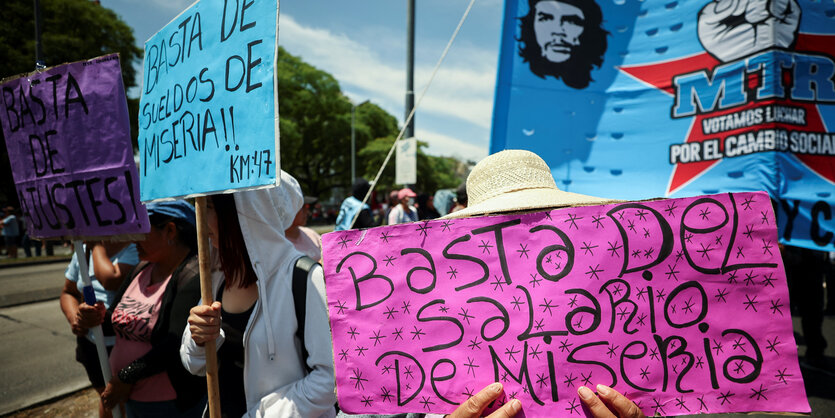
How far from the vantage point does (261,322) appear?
1483 millimetres

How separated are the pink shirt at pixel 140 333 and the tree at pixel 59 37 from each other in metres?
18.2

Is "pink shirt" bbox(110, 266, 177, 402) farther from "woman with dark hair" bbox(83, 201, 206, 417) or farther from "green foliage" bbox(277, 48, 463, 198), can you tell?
"green foliage" bbox(277, 48, 463, 198)

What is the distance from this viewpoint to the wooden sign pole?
139 cm

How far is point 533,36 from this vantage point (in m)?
2.36

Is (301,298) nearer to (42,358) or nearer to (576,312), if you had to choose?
(576,312)

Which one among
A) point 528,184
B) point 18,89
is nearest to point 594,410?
point 528,184

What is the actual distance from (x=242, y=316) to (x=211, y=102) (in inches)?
31.0

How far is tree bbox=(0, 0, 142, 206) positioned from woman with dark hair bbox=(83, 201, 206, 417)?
1813 cm

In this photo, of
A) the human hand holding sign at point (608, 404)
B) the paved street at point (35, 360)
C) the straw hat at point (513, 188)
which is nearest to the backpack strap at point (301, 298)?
the straw hat at point (513, 188)

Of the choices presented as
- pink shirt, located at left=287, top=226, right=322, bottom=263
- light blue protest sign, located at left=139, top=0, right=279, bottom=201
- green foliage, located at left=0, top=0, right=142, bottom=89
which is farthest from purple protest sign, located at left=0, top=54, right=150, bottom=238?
green foliage, located at left=0, top=0, right=142, bottom=89

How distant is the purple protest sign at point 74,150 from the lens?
1845 mm

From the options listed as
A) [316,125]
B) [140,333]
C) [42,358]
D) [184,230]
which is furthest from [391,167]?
[140,333]

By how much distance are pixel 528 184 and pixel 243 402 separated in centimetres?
134

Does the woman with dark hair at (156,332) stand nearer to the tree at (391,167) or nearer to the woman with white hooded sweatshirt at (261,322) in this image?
the woman with white hooded sweatshirt at (261,322)
